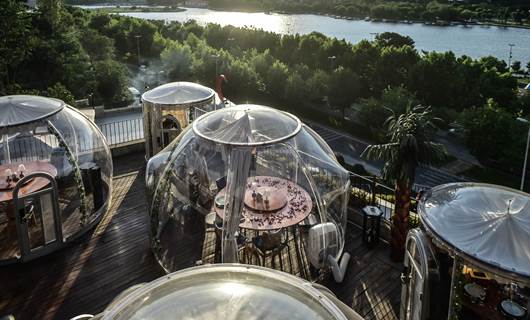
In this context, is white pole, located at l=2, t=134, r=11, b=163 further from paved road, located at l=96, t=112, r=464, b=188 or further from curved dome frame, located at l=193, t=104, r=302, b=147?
paved road, located at l=96, t=112, r=464, b=188

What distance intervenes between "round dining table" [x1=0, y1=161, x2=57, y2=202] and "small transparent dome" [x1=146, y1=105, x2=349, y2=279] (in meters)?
2.80

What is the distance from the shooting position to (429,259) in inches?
270

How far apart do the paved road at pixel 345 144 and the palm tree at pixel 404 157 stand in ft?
40.6

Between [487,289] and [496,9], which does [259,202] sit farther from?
[496,9]

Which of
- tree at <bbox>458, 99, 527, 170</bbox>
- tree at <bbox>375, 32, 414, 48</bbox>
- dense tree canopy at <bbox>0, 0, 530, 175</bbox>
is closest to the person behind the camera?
tree at <bbox>458, 99, 527, 170</bbox>

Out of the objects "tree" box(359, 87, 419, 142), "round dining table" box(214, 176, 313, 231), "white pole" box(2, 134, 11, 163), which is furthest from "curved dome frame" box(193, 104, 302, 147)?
"tree" box(359, 87, 419, 142)

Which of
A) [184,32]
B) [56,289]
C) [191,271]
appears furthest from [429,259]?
[184,32]

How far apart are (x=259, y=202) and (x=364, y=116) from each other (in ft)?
104

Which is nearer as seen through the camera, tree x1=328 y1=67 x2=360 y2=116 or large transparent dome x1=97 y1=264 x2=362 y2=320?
large transparent dome x1=97 y1=264 x2=362 y2=320

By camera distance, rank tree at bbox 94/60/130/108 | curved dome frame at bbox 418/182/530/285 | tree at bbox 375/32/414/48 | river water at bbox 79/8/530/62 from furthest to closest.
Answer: river water at bbox 79/8/530/62, tree at bbox 375/32/414/48, tree at bbox 94/60/130/108, curved dome frame at bbox 418/182/530/285

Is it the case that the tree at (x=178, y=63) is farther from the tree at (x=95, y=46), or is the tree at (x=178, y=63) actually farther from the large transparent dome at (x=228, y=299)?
the large transparent dome at (x=228, y=299)

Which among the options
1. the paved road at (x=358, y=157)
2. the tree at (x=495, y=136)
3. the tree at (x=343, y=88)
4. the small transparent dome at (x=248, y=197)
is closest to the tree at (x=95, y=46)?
the paved road at (x=358, y=157)

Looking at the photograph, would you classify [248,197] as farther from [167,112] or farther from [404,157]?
[167,112]

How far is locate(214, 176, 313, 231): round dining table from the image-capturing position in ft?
28.9
